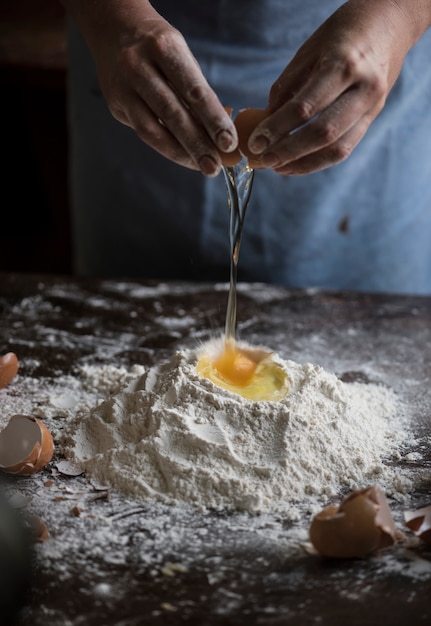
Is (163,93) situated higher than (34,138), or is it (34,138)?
(34,138)

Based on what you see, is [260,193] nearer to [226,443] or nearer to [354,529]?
[226,443]

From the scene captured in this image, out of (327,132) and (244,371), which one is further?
(244,371)

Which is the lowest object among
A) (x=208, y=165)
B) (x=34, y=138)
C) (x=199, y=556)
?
(x=199, y=556)

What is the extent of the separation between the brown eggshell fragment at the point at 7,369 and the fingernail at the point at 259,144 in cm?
50

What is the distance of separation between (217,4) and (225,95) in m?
0.18

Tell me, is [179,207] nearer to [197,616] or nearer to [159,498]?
[159,498]

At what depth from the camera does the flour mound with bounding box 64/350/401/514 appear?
1.01m

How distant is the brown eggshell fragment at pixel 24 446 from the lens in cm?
104

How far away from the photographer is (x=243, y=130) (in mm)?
1110

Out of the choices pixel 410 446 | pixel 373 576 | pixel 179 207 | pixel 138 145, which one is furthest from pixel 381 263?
pixel 373 576

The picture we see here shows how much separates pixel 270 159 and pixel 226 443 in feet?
1.21

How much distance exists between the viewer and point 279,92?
3.76 feet

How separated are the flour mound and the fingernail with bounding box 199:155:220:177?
0.88 ft

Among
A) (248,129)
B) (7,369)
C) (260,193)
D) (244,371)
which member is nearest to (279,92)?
(248,129)
